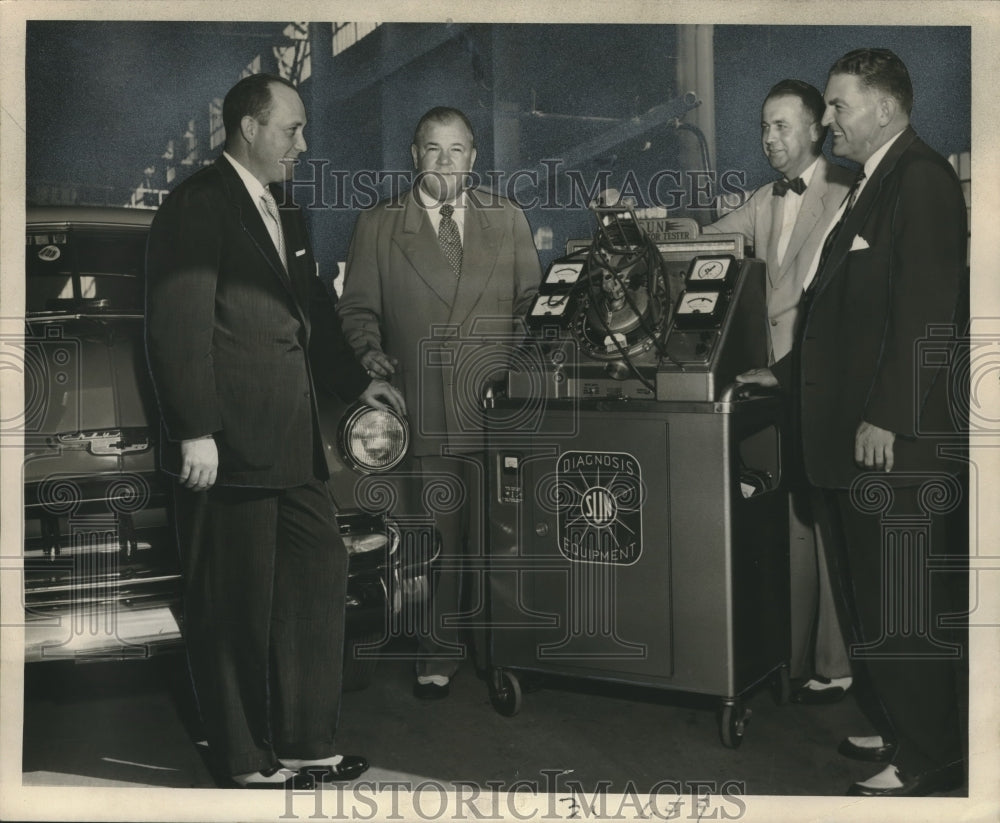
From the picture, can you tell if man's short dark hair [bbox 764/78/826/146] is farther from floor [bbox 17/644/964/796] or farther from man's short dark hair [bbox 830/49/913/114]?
floor [bbox 17/644/964/796]

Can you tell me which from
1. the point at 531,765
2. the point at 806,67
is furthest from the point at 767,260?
the point at 531,765

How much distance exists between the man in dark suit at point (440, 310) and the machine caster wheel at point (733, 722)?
3.05 feet

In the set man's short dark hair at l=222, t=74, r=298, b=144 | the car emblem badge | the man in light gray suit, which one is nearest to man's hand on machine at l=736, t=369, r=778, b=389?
the man in light gray suit

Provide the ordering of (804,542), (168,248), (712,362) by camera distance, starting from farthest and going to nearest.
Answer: (804,542) → (168,248) → (712,362)

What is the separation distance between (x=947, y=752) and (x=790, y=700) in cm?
47

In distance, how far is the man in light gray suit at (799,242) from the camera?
9.83ft

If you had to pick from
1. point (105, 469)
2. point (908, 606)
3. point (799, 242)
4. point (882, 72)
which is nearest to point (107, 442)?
point (105, 469)

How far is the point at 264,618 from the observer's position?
2.82 meters

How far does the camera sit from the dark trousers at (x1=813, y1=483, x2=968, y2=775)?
279cm

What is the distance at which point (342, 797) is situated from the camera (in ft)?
9.52

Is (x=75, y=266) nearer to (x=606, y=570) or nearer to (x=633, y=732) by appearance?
(x=606, y=570)

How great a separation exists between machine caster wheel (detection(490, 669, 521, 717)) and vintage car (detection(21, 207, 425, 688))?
41 cm

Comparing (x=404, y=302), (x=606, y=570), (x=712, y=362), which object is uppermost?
(x=404, y=302)

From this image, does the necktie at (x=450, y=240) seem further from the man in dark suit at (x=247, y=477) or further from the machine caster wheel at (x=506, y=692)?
the machine caster wheel at (x=506, y=692)
